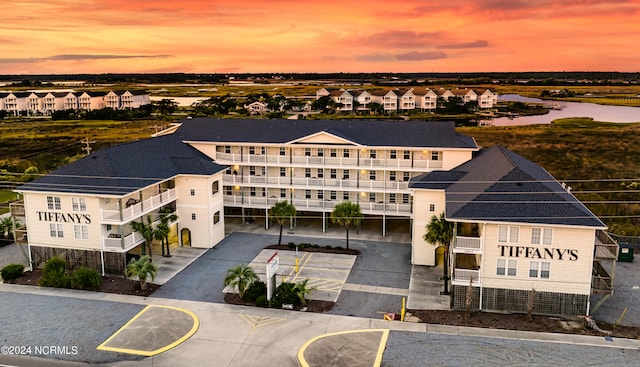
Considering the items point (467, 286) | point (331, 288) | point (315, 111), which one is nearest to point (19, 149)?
point (315, 111)

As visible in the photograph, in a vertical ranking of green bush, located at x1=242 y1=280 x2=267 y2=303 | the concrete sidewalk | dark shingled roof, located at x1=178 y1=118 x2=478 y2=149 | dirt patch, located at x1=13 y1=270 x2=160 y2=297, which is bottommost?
the concrete sidewalk

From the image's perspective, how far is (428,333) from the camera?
3025 cm

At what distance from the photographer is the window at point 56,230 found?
3997 cm

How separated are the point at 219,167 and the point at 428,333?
26.8m

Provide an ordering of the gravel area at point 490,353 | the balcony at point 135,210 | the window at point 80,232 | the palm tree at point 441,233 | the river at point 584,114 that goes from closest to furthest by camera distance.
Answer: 1. the gravel area at point 490,353
2. the palm tree at point 441,233
3. the balcony at point 135,210
4. the window at point 80,232
5. the river at point 584,114

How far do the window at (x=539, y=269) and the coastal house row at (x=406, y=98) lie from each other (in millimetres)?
137383

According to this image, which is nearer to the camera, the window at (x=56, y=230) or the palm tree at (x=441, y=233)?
the palm tree at (x=441, y=233)

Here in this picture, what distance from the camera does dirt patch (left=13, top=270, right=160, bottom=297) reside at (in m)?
36.2

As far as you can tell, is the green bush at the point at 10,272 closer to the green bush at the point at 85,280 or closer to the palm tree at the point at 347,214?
the green bush at the point at 85,280

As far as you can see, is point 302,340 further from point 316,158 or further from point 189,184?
point 316,158

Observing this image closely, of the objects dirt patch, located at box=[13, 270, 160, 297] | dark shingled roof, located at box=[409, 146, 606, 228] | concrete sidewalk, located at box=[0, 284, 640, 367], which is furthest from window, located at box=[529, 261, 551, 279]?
dirt patch, located at box=[13, 270, 160, 297]

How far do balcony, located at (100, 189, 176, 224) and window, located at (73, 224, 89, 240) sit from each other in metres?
2.03

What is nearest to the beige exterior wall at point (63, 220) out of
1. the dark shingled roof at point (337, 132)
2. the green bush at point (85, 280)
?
the green bush at point (85, 280)

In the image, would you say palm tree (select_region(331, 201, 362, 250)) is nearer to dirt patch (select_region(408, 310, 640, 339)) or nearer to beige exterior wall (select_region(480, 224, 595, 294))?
dirt patch (select_region(408, 310, 640, 339))
